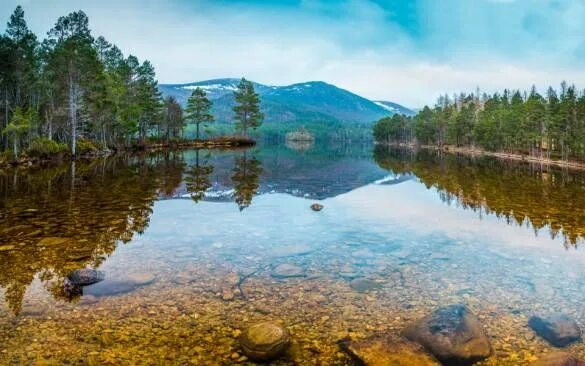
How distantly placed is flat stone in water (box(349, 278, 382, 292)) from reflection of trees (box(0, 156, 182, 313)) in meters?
8.13

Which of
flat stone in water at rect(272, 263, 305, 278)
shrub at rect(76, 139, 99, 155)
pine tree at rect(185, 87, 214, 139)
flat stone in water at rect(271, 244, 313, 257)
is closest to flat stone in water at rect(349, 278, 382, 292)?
flat stone in water at rect(272, 263, 305, 278)

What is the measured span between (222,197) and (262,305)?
1787 cm

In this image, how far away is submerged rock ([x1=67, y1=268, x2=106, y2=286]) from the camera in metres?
11.2

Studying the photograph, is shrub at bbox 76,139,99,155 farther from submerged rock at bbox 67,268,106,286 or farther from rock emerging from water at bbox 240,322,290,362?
rock emerging from water at bbox 240,322,290,362

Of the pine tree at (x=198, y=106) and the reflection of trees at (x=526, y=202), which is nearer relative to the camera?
the reflection of trees at (x=526, y=202)

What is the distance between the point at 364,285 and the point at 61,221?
1450cm

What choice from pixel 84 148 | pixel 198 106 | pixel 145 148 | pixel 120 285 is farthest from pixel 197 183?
pixel 198 106

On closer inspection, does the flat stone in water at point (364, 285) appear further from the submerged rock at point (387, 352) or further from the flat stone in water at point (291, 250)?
the flat stone in water at point (291, 250)

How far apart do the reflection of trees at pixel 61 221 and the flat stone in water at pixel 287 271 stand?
575 cm

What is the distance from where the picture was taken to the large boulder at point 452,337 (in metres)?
7.99

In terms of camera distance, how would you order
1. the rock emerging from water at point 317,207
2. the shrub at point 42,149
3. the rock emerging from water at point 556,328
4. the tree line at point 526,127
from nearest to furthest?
the rock emerging from water at point 556,328, the rock emerging from water at point 317,207, the shrub at point 42,149, the tree line at point 526,127

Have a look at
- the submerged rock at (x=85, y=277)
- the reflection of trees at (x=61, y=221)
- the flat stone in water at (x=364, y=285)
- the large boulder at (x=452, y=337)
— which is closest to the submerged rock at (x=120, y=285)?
the submerged rock at (x=85, y=277)

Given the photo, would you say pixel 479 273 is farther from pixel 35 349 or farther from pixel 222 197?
pixel 222 197

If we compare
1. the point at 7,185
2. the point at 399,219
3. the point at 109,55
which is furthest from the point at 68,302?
the point at 109,55
